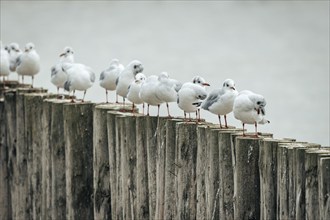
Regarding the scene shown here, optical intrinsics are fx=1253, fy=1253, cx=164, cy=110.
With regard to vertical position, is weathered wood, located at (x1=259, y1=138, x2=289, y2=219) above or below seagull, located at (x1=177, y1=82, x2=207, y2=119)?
below

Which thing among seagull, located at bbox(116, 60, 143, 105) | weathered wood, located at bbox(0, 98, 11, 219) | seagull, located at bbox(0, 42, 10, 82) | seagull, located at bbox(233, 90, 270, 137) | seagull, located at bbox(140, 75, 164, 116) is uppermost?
seagull, located at bbox(0, 42, 10, 82)

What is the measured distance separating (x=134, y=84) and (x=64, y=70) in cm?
270

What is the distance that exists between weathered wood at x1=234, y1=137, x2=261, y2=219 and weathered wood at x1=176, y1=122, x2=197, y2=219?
3.03ft

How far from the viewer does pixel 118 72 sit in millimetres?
13219

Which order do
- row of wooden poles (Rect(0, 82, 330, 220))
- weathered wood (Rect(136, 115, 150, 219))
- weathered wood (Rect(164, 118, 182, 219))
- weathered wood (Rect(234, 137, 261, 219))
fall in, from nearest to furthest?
row of wooden poles (Rect(0, 82, 330, 220))
weathered wood (Rect(234, 137, 261, 219))
weathered wood (Rect(164, 118, 182, 219))
weathered wood (Rect(136, 115, 150, 219))

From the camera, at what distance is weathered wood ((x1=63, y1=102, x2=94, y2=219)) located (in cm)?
1158

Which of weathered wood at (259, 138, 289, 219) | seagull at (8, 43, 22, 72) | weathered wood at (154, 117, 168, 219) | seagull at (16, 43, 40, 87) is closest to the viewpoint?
weathered wood at (259, 138, 289, 219)

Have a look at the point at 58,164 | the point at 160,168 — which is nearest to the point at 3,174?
the point at 58,164

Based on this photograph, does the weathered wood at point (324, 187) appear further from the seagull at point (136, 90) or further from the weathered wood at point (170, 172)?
the seagull at point (136, 90)

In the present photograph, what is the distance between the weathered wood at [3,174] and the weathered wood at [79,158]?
2.13 m

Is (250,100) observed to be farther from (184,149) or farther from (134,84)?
(134,84)

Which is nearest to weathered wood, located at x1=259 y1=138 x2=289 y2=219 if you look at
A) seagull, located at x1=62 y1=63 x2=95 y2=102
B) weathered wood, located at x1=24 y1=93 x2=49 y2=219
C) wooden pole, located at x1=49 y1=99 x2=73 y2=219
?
wooden pole, located at x1=49 y1=99 x2=73 y2=219

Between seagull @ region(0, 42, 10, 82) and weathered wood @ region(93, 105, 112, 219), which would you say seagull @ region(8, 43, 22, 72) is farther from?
weathered wood @ region(93, 105, 112, 219)

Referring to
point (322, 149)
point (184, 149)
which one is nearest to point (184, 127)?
point (184, 149)
